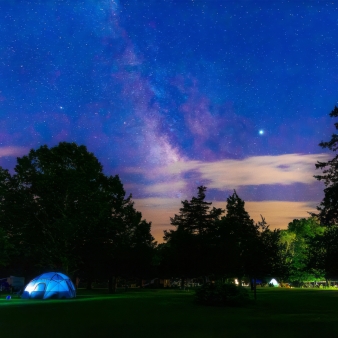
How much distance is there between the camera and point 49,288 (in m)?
45.7

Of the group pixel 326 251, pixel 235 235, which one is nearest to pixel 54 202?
pixel 326 251

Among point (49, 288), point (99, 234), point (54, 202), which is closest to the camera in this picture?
point (49, 288)

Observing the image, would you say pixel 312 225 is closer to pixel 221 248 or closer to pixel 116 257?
pixel 221 248

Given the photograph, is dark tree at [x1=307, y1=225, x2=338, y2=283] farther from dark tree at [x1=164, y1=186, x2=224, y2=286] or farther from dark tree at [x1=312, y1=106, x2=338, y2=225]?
dark tree at [x1=164, y1=186, x2=224, y2=286]

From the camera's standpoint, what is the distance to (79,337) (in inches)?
606

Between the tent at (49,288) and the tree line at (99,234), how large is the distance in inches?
339

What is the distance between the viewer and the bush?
3288cm

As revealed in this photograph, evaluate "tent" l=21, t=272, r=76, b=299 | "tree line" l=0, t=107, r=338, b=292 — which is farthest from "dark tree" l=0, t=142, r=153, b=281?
"tent" l=21, t=272, r=76, b=299

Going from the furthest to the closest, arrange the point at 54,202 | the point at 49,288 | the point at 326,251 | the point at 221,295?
the point at 54,202 < the point at 49,288 < the point at 326,251 < the point at 221,295

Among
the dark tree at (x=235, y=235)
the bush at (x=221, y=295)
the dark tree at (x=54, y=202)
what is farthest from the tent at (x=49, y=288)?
the dark tree at (x=235, y=235)

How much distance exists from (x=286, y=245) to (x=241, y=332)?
102510mm

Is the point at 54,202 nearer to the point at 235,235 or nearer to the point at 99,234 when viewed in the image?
the point at 99,234

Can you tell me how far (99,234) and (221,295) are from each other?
3317 centimetres

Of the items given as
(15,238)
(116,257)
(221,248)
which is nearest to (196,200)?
(221,248)
